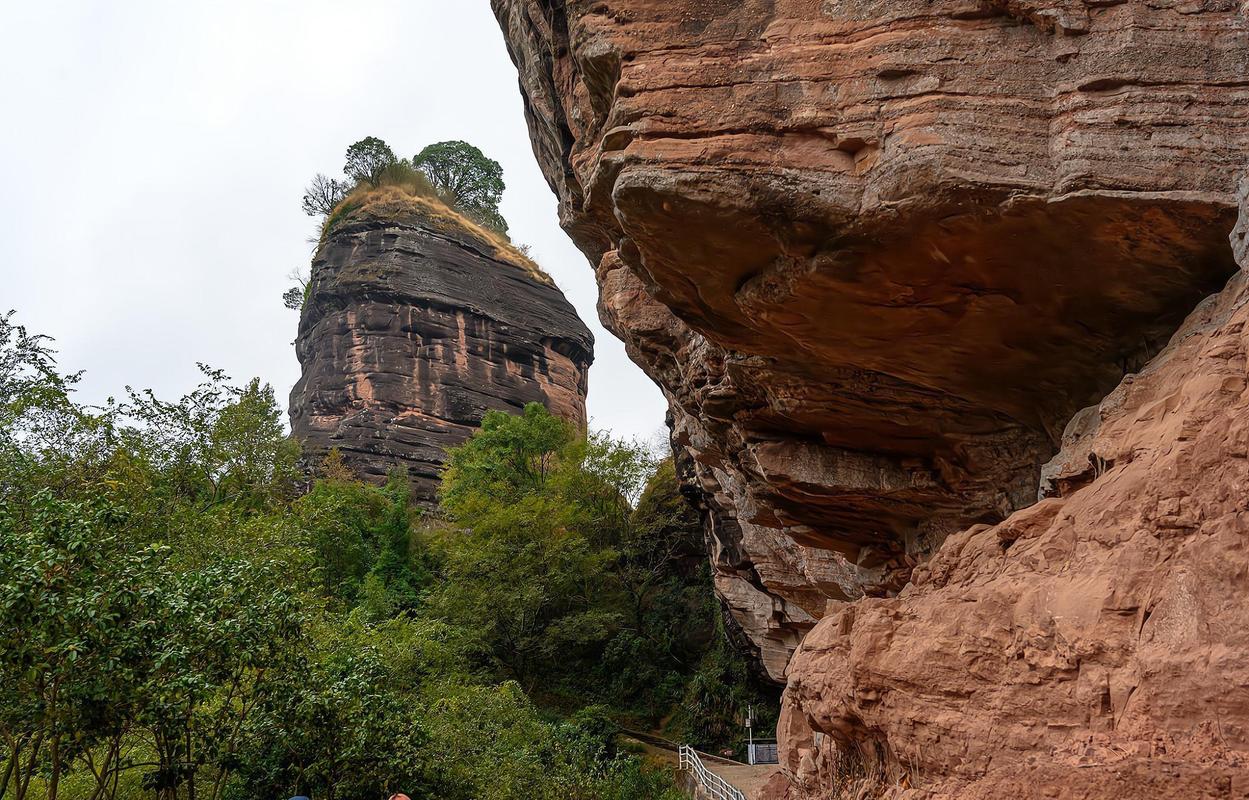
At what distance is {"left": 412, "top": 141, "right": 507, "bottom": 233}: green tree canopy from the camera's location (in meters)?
43.6

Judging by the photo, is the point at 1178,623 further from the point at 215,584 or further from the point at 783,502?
the point at 215,584

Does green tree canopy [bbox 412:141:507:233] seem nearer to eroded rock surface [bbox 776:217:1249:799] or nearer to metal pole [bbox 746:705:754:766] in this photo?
metal pole [bbox 746:705:754:766]

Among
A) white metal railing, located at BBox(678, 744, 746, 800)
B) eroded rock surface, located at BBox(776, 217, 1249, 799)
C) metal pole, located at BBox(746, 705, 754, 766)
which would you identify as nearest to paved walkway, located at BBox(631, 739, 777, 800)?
metal pole, located at BBox(746, 705, 754, 766)

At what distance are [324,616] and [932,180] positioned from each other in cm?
1692

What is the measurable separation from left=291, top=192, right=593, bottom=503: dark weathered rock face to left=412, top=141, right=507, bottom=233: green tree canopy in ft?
15.5

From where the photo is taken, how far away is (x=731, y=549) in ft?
61.6

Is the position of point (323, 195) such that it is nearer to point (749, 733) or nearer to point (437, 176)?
point (437, 176)

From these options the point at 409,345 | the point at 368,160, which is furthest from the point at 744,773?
the point at 368,160

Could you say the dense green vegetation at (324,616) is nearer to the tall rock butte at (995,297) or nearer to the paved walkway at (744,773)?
the paved walkway at (744,773)

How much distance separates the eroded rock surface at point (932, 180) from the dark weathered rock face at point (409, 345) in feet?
92.6

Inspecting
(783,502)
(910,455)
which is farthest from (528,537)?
(910,455)

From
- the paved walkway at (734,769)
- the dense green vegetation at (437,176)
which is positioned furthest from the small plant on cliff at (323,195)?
the paved walkway at (734,769)

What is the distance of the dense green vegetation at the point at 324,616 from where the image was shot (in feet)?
30.3

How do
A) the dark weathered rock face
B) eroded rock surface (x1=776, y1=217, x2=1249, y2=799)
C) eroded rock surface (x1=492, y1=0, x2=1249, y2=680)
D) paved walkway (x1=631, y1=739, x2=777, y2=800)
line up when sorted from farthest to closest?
the dark weathered rock face → paved walkway (x1=631, y1=739, x2=777, y2=800) → eroded rock surface (x1=492, y1=0, x2=1249, y2=680) → eroded rock surface (x1=776, y1=217, x2=1249, y2=799)
